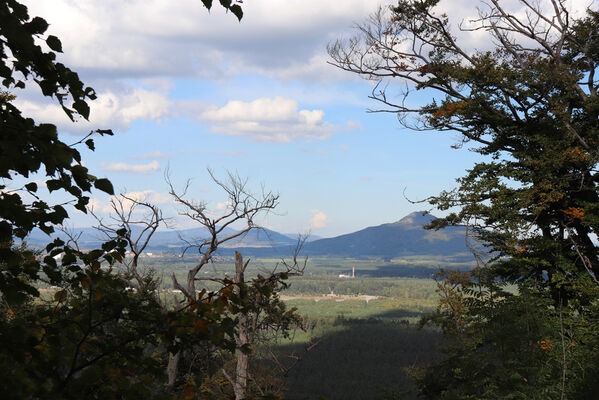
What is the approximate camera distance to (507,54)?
2714 cm

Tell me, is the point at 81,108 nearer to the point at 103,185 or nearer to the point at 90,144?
the point at 90,144

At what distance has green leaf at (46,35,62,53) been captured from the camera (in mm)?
4258

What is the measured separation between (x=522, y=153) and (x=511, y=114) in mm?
1978

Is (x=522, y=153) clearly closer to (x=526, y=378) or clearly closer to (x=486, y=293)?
(x=486, y=293)

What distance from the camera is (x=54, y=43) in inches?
168

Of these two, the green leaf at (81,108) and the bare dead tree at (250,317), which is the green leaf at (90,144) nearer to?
the green leaf at (81,108)

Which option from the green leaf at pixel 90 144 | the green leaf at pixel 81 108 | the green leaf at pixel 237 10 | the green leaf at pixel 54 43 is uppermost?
the green leaf at pixel 237 10

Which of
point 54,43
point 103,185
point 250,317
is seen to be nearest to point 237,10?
point 54,43

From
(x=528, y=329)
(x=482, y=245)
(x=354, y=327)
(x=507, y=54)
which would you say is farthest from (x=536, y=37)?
(x=354, y=327)

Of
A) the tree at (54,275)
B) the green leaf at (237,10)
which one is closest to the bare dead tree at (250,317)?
the tree at (54,275)

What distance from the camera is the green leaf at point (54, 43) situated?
14.0 feet

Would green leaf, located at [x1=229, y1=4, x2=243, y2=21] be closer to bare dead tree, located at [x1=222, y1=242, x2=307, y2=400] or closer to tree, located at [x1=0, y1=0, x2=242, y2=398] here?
tree, located at [x1=0, y1=0, x2=242, y2=398]

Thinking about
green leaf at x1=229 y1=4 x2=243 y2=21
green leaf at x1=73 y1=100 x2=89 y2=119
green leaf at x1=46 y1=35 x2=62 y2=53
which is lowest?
green leaf at x1=73 y1=100 x2=89 y2=119

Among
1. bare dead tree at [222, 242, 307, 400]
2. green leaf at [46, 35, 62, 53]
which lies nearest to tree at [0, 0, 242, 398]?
green leaf at [46, 35, 62, 53]
